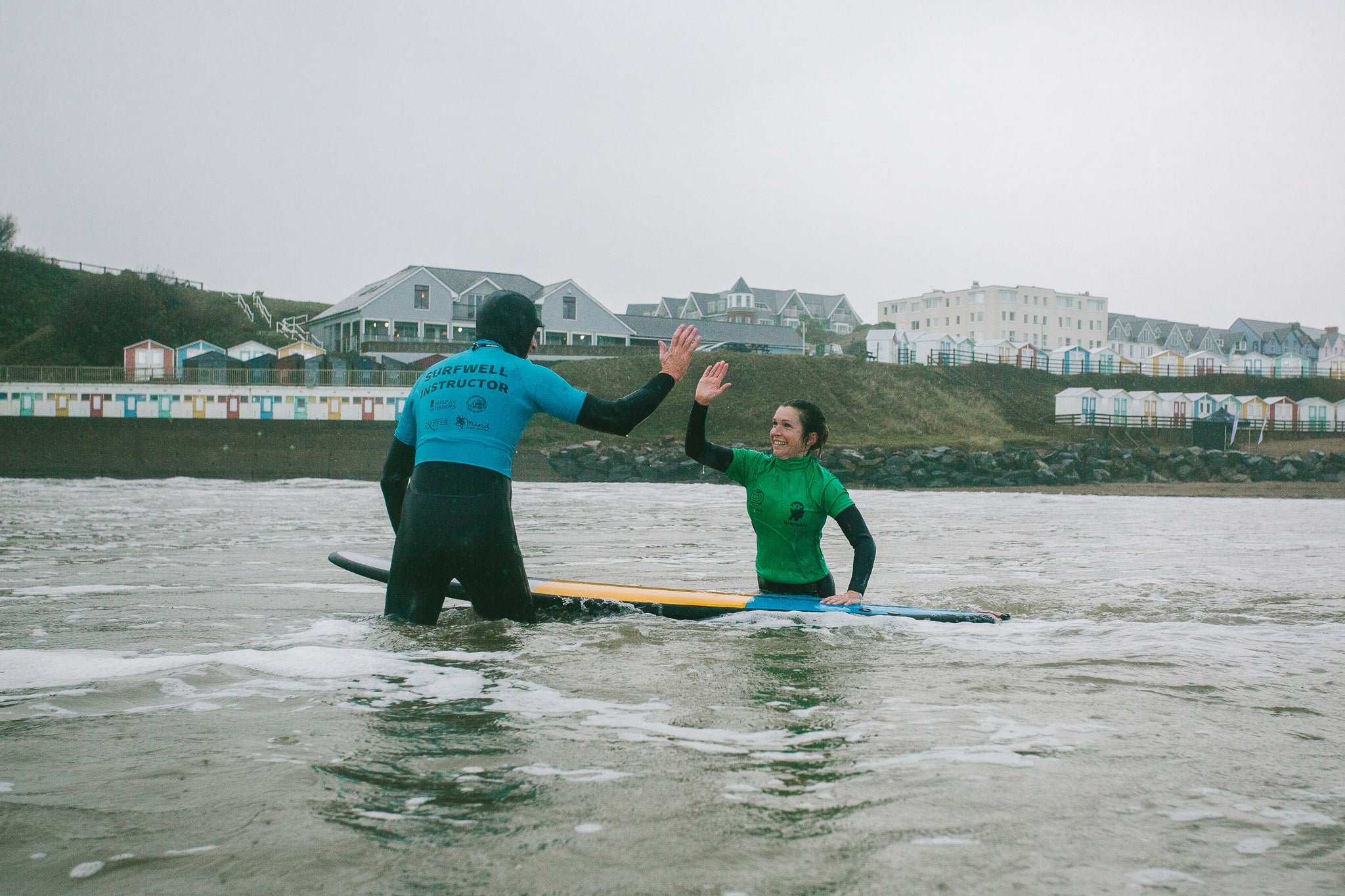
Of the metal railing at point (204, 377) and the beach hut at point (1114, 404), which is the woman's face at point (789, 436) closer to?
the metal railing at point (204, 377)

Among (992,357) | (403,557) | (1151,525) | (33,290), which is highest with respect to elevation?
(33,290)

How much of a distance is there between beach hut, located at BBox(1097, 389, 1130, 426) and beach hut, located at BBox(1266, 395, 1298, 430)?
11.0 meters

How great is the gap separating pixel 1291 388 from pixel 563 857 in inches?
2763

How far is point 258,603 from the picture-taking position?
6.01 meters

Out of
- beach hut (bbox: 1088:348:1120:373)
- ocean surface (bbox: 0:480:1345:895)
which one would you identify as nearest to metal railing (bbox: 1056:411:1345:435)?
beach hut (bbox: 1088:348:1120:373)

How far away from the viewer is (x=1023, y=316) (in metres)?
92.3

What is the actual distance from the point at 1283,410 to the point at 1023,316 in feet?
126

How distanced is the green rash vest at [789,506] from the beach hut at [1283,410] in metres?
59.5

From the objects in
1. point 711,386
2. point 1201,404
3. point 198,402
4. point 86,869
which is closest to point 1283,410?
point 1201,404

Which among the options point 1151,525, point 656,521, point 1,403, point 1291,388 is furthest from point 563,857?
point 1291,388

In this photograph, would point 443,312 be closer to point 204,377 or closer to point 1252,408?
point 204,377

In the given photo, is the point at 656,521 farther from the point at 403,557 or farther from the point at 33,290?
the point at 33,290

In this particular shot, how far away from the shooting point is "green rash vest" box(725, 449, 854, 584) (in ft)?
16.3

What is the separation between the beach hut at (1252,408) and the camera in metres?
54.2
